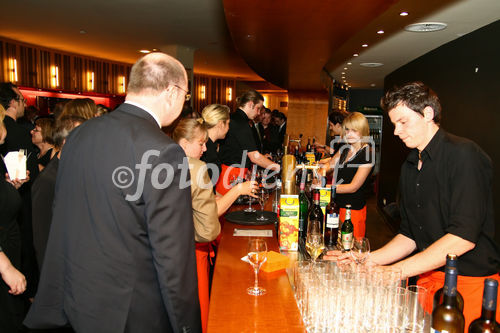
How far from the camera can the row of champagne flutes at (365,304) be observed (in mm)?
1258

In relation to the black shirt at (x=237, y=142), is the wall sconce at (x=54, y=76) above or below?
above

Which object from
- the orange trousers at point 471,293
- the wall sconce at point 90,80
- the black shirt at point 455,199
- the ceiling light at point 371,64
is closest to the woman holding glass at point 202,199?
the black shirt at point 455,199

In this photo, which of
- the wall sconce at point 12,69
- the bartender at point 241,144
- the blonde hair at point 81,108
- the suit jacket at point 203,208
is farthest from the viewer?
the wall sconce at point 12,69

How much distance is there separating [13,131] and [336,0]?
313cm

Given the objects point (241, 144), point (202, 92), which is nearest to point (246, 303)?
point (241, 144)

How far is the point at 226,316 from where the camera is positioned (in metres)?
1.51

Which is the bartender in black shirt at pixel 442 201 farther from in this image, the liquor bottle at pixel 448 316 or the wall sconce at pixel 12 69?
the wall sconce at pixel 12 69

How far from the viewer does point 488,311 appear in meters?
1.10

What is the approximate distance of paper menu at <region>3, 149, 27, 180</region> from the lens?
2736 millimetres

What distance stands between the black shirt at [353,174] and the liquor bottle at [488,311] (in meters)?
2.63

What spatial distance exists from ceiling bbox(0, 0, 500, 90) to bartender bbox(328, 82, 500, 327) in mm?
1534

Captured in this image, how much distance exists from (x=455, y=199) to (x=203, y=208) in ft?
4.17

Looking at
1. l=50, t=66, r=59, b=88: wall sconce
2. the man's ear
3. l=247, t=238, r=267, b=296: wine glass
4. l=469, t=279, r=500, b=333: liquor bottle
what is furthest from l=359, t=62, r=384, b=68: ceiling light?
l=469, t=279, r=500, b=333: liquor bottle

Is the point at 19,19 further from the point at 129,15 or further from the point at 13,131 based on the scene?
the point at 13,131
